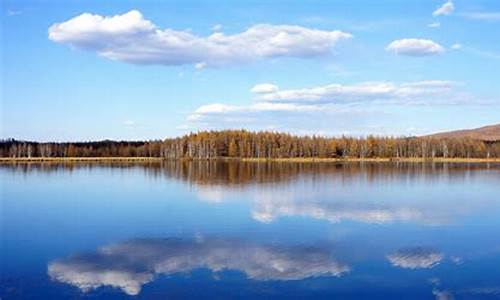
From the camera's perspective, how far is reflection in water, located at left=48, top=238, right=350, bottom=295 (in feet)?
34.7

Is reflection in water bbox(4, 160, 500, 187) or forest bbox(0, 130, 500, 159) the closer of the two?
reflection in water bbox(4, 160, 500, 187)

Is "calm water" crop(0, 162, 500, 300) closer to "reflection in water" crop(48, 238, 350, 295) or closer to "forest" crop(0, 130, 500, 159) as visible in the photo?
"reflection in water" crop(48, 238, 350, 295)

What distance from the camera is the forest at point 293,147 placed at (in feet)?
332

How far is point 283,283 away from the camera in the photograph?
10.2 meters

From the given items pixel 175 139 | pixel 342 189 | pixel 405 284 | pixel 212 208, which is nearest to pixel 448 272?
pixel 405 284

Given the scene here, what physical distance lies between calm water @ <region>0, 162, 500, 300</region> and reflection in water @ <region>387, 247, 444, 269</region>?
0.02 m

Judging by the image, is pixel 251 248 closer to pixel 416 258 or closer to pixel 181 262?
pixel 181 262

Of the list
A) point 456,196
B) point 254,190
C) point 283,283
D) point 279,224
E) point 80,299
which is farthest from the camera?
point 254,190

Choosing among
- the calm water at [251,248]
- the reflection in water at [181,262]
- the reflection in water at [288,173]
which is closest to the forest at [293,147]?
the reflection in water at [288,173]

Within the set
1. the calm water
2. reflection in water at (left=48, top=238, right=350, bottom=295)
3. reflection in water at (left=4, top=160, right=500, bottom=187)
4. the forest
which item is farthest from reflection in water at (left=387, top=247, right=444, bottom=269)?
the forest

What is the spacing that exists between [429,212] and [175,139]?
94841 mm

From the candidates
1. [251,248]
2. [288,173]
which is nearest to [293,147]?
[288,173]

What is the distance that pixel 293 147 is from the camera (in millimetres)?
102250

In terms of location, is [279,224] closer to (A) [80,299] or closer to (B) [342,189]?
(A) [80,299]
